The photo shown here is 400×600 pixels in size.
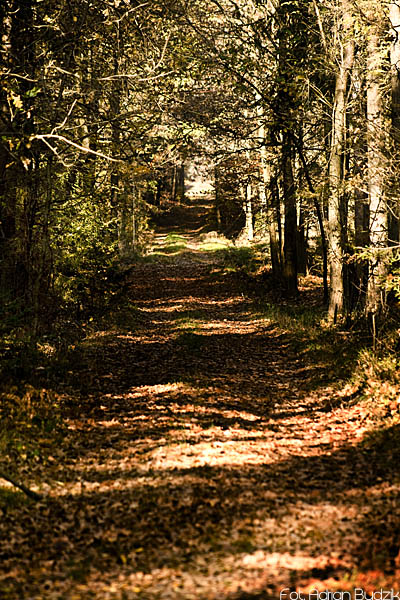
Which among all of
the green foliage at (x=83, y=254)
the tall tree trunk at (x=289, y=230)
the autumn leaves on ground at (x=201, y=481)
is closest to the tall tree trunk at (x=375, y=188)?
the autumn leaves on ground at (x=201, y=481)

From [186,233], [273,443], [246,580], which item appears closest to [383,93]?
[273,443]

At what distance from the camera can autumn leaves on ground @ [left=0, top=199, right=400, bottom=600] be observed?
176 inches

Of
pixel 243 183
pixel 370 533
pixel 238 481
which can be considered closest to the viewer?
pixel 370 533

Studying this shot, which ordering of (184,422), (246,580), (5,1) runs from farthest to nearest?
(5,1)
(184,422)
(246,580)

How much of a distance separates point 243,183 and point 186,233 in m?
33.0

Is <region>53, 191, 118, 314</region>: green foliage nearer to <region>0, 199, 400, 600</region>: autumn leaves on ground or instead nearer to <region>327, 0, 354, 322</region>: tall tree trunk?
<region>0, 199, 400, 600</region>: autumn leaves on ground

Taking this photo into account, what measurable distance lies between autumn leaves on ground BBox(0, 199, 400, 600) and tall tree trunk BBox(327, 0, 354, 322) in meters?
1.27

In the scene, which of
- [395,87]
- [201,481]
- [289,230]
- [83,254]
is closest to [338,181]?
[395,87]

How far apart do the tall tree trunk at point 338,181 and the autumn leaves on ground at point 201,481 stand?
1.27 metres

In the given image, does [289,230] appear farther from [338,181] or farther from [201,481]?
[201,481]

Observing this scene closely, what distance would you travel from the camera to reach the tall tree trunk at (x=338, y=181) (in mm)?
12008

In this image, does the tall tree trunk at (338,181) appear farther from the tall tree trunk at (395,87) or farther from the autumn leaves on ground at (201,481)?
the tall tree trunk at (395,87)

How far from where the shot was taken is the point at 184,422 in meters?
8.07

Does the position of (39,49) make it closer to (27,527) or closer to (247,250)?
(27,527)
